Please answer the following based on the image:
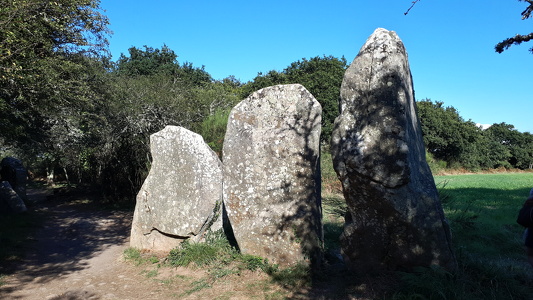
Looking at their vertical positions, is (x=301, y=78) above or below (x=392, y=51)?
above

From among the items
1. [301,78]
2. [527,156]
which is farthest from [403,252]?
[527,156]

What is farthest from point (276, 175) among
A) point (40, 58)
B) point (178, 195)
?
point (40, 58)

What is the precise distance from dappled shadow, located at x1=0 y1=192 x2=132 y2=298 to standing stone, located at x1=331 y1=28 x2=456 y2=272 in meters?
4.68

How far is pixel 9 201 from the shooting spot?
10836 millimetres

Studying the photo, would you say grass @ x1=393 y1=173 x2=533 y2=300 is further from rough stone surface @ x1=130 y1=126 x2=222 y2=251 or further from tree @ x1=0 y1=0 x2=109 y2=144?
tree @ x1=0 y1=0 x2=109 y2=144

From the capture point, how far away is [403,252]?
14.0ft

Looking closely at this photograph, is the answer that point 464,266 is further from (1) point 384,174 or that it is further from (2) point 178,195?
(2) point 178,195

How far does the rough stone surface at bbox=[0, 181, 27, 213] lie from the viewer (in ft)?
35.2

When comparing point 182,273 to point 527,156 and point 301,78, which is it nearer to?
point 301,78

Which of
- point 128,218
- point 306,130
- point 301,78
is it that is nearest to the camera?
point 306,130

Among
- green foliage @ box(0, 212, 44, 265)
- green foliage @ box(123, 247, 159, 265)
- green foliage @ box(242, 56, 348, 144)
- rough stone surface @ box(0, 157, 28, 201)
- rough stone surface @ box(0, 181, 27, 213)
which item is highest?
green foliage @ box(242, 56, 348, 144)

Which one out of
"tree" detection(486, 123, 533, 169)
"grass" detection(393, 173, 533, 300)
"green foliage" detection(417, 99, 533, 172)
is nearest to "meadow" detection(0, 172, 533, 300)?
"grass" detection(393, 173, 533, 300)

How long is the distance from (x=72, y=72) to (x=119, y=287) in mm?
8897

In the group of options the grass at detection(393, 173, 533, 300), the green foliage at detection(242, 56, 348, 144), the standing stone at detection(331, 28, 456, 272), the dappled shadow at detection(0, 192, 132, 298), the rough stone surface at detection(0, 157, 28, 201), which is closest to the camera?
the grass at detection(393, 173, 533, 300)
